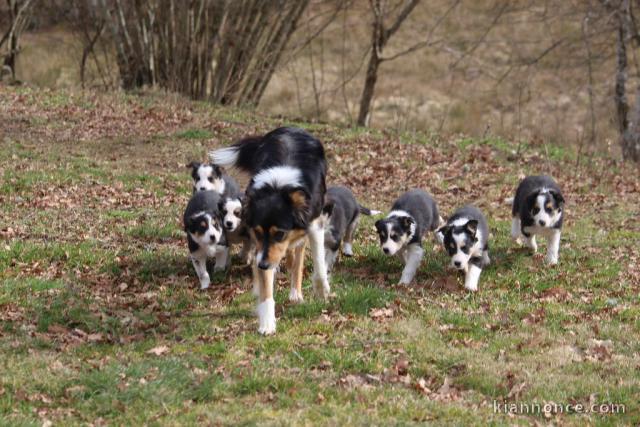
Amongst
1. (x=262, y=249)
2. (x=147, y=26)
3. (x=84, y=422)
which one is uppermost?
(x=147, y=26)

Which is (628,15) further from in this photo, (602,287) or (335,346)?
(335,346)

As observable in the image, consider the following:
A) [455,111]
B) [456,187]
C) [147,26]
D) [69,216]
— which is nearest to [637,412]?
[69,216]

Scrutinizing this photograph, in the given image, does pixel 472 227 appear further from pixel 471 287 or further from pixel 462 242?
pixel 471 287

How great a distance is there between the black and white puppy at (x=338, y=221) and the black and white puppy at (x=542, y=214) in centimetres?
208

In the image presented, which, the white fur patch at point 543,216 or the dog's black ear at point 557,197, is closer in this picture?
the white fur patch at point 543,216

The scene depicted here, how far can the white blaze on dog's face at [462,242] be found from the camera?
941 cm

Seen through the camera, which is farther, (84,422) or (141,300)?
(141,300)

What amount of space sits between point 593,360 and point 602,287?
2.52m

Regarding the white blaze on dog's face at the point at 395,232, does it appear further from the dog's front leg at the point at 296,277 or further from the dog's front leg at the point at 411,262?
the dog's front leg at the point at 296,277

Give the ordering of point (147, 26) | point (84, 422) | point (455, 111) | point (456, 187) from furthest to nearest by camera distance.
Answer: point (455, 111)
point (147, 26)
point (456, 187)
point (84, 422)

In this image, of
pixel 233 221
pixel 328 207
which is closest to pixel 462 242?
pixel 328 207

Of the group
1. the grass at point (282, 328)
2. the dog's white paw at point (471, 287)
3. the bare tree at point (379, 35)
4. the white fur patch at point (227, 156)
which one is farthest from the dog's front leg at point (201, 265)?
the bare tree at point (379, 35)

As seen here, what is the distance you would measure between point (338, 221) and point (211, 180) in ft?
6.91

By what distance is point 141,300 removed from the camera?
880 cm
